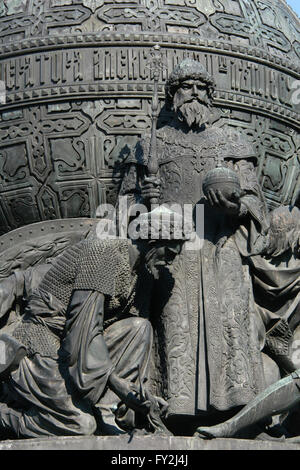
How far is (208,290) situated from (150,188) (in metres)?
1.21

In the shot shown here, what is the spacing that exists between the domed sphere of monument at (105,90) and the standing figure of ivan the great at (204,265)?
48cm

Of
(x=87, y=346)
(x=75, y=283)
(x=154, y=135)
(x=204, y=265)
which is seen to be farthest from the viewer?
(x=154, y=135)

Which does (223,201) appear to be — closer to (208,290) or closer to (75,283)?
(208,290)

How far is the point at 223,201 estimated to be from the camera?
19.4 m

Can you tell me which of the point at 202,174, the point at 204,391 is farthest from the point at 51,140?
the point at 204,391

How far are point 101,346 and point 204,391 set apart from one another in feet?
3.70

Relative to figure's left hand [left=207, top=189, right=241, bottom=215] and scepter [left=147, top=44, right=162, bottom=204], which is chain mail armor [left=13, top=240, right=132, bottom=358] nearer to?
scepter [left=147, top=44, right=162, bottom=204]

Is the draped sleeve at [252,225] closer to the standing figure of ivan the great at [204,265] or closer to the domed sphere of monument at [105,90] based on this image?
the standing figure of ivan the great at [204,265]

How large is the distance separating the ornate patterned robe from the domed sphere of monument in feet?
1.80

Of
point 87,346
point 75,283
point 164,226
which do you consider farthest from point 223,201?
point 87,346

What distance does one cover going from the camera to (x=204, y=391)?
747 inches

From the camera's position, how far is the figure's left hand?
19.4m

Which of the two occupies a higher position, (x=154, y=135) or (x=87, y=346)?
(x=154, y=135)

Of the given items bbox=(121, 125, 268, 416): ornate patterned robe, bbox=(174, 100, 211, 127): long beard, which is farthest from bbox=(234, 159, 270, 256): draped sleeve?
bbox=(174, 100, 211, 127): long beard
